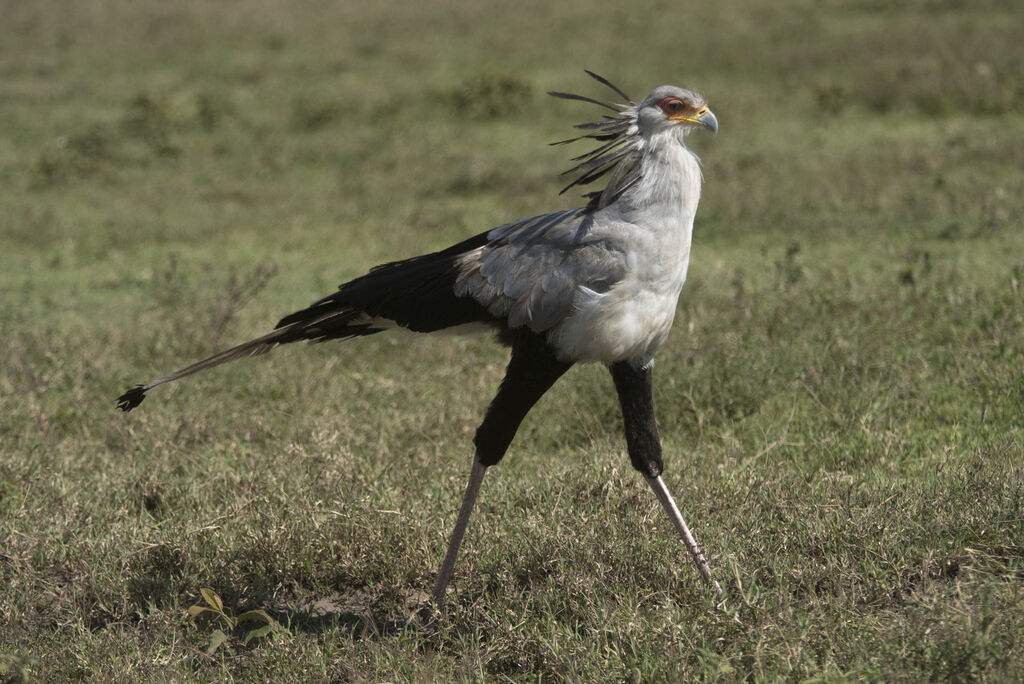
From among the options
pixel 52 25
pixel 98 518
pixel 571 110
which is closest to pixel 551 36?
pixel 571 110

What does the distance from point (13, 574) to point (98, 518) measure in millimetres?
429

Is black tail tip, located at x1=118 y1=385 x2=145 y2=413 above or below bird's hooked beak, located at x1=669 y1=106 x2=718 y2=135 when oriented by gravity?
below

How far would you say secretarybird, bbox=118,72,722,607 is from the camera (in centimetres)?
324

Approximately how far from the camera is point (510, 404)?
3.45 metres

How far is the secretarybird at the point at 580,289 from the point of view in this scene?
3238 mm

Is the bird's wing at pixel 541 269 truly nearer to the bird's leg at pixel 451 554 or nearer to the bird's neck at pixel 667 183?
the bird's neck at pixel 667 183

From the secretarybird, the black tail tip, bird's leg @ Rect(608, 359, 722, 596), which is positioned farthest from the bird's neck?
the black tail tip

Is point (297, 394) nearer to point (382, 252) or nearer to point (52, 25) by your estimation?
point (382, 252)

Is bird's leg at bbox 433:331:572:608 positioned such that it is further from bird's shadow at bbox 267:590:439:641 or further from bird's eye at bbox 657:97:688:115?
bird's eye at bbox 657:97:688:115

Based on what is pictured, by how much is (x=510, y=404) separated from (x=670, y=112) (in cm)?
106

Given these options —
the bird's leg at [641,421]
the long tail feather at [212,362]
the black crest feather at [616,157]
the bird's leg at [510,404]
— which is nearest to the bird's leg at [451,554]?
the bird's leg at [510,404]

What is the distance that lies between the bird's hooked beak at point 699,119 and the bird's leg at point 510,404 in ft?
2.72

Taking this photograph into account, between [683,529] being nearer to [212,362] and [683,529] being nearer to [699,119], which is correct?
[699,119]

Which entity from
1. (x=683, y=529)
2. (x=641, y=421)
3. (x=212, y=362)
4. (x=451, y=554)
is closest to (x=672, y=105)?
(x=641, y=421)
